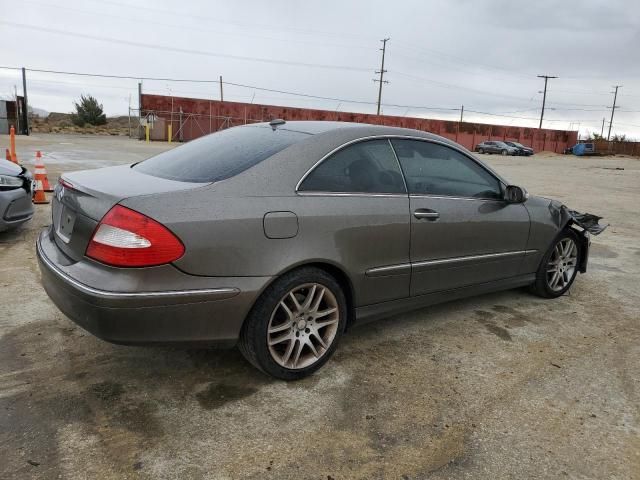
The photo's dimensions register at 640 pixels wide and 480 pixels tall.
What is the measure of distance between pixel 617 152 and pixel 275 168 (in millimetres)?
64415

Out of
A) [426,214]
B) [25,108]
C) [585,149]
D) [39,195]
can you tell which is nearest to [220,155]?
[426,214]

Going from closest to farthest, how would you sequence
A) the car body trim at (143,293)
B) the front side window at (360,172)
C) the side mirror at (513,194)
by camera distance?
the car body trim at (143,293)
the front side window at (360,172)
the side mirror at (513,194)

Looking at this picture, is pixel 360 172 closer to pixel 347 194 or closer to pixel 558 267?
pixel 347 194

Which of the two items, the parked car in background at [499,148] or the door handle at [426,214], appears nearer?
the door handle at [426,214]

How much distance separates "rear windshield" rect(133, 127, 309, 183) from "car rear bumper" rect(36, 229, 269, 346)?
0.63 meters

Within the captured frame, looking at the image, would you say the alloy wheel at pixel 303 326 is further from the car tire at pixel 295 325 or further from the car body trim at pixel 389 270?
the car body trim at pixel 389 270

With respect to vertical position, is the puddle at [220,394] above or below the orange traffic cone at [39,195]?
below

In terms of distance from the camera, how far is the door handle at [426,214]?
346 cm

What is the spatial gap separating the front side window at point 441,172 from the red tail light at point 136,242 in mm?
1690

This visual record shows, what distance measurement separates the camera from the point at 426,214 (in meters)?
3.51

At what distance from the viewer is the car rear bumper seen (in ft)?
8.17

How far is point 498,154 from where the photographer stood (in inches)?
1800

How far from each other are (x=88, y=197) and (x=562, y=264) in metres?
→ 4.04

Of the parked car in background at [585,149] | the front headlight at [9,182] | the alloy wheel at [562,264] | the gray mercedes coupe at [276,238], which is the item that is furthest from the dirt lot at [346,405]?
the parked car in background at [585,149]
